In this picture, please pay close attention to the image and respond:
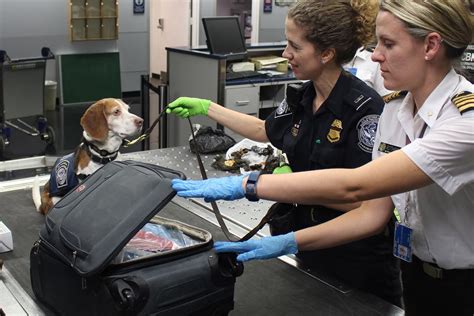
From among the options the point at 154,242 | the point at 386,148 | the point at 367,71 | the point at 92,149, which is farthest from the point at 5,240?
the point at 367,71

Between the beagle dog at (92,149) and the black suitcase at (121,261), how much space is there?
612 mm

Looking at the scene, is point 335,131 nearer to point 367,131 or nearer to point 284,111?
point 367,131

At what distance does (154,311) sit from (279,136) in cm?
79

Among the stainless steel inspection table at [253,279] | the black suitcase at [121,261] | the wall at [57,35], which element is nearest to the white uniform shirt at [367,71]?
the stainless steel inspection table at [253,279]

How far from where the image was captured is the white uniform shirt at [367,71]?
2996 millimetres

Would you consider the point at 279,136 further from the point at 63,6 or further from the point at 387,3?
the point at 63,6

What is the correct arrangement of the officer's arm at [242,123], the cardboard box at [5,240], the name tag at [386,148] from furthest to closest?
the officer's arm at [242,123] → the cardboard box at [5,240] → the name tag at [386,148]

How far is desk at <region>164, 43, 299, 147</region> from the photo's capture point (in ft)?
14.8

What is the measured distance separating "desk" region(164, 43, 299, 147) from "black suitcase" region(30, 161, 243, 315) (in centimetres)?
300

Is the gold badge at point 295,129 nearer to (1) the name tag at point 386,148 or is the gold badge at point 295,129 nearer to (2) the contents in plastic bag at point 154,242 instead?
(1) the name tag at point 386,148

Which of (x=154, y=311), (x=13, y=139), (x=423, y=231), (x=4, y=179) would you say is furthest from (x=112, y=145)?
(x=13, y=139)

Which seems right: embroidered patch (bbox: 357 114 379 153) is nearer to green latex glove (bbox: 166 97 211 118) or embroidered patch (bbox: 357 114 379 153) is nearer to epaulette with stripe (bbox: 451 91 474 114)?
epaulette with stripe (bbox: 451 91 474 114)

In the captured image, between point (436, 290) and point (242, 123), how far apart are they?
2.82ft

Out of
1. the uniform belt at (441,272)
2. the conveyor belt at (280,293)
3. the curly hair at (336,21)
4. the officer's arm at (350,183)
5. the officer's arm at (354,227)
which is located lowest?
the conveyor belt at (280,293)
